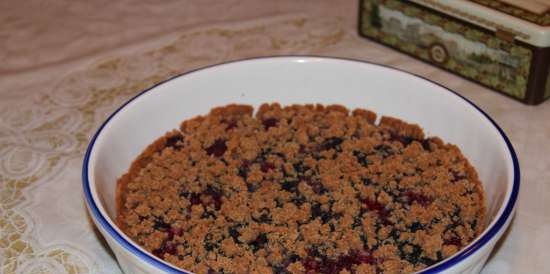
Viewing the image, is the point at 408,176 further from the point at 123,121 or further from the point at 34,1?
the point at 34,1

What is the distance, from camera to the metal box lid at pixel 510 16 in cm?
94

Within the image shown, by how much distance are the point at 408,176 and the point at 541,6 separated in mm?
326

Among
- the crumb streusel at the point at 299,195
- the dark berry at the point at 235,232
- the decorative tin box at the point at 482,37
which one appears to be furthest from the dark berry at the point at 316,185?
the decorative tin box at the point at 482,37

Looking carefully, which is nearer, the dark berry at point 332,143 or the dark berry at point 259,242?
the dark berry at point 259,242

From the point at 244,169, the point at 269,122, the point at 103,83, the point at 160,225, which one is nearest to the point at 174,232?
the point at 160,225

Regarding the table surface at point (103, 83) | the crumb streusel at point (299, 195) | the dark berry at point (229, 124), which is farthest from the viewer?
the dark berry at point (229, 124)

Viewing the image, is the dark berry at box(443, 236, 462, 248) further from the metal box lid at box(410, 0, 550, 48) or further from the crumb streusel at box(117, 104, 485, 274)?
the metal box lid at box(410, 0, 550, 48)

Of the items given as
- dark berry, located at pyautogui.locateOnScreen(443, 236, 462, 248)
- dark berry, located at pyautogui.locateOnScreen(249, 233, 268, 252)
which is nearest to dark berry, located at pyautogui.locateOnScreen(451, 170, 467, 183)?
dark berry, located at pyautogui.locateOnScreen(443, 236, 462, 248)

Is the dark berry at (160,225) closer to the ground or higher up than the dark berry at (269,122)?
closer to the ground

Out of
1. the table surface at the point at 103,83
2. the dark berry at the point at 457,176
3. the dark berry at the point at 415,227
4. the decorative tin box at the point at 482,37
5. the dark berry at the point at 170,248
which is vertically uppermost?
the decorative tin box at the point at 482,37

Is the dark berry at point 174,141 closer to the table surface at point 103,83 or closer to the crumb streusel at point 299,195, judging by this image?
the crumb streusel at point 299,195

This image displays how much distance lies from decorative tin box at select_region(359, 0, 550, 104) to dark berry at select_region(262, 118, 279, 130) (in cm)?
29

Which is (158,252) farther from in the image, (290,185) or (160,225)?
(290,185)

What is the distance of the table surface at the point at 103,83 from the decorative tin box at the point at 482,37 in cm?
2
